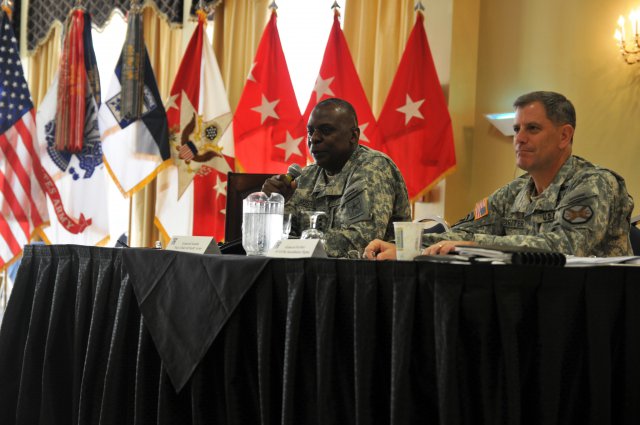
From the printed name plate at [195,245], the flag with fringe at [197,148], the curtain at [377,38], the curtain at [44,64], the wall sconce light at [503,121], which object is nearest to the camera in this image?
the printed name plate at [195,245]

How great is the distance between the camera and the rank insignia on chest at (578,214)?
206cm

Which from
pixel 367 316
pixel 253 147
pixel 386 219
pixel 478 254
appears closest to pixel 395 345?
pixel 367 316

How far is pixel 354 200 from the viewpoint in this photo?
2566 mm

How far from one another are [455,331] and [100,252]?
106cm

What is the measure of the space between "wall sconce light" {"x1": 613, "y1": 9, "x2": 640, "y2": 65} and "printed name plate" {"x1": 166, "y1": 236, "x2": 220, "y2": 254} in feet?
9.42

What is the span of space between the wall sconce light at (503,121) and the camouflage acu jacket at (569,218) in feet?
6.67

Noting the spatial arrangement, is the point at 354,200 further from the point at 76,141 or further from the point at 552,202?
the point at 76,141

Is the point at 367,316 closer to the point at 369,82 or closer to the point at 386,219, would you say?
the point at 386,219

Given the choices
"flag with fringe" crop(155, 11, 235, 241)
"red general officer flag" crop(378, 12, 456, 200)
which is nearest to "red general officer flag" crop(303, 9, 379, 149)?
"red general officer flag" crop(378, 12, 456, 200)

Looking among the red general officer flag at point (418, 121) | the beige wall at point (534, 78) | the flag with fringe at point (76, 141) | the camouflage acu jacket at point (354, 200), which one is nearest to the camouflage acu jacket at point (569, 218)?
the camouflage acu jacket at point (354, 200)

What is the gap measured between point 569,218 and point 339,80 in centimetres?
281

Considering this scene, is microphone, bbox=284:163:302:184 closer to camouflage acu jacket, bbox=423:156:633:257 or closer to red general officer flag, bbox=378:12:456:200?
camouflage acu jacket, bbox=423:156:633:257

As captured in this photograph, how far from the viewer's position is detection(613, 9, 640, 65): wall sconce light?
3750mm

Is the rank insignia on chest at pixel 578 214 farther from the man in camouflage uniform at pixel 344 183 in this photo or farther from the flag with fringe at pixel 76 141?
the flag with fringe at pixel 76 141
